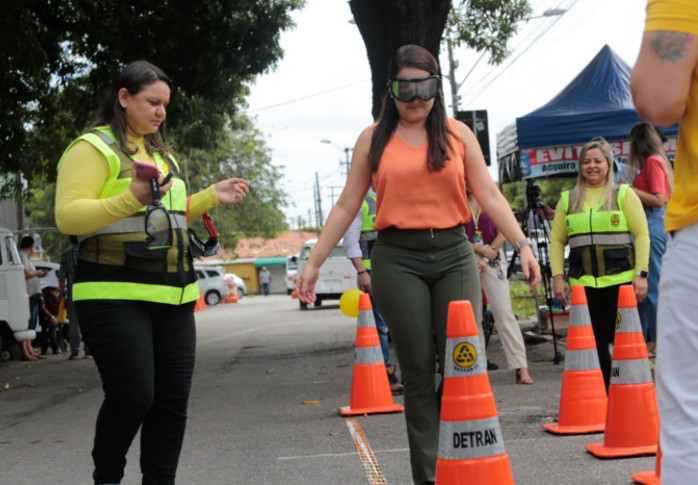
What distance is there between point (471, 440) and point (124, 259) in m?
1.53

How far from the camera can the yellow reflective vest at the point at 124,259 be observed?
12.3 feet

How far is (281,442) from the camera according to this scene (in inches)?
249

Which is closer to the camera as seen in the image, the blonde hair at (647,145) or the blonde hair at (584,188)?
the blonde hair at (584,188)

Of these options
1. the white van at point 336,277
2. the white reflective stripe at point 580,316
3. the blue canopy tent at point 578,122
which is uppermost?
the blue canopy tent at point 578,122

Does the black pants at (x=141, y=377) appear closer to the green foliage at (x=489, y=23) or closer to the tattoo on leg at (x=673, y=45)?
the tattoo on leg at (x=673, y=45)

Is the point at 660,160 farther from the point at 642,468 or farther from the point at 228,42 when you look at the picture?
the point at 228,42

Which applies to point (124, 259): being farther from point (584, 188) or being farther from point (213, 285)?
point (213, 285)

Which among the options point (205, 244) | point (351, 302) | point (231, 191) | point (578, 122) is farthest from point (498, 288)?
point (231, 191)

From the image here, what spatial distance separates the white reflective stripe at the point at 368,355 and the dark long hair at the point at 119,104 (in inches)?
138

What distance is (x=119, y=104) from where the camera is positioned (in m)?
3.93

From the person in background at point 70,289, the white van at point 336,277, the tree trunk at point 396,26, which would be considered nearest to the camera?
the tree trunk at point 396,26

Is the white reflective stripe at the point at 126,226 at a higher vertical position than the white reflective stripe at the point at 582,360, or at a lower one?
higher

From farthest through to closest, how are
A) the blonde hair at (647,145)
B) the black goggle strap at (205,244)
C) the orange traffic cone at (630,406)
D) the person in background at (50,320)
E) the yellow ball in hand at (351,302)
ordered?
the person in background at (50,320), the yellow ball in hand at (351,302), the blonde hair at (647,145), the orange traffic cone at (630,406), the black goggle strap at (205,244)

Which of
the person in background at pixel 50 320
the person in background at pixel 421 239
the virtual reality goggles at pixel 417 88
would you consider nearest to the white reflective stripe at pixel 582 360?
the person in background at pixel 421 239
